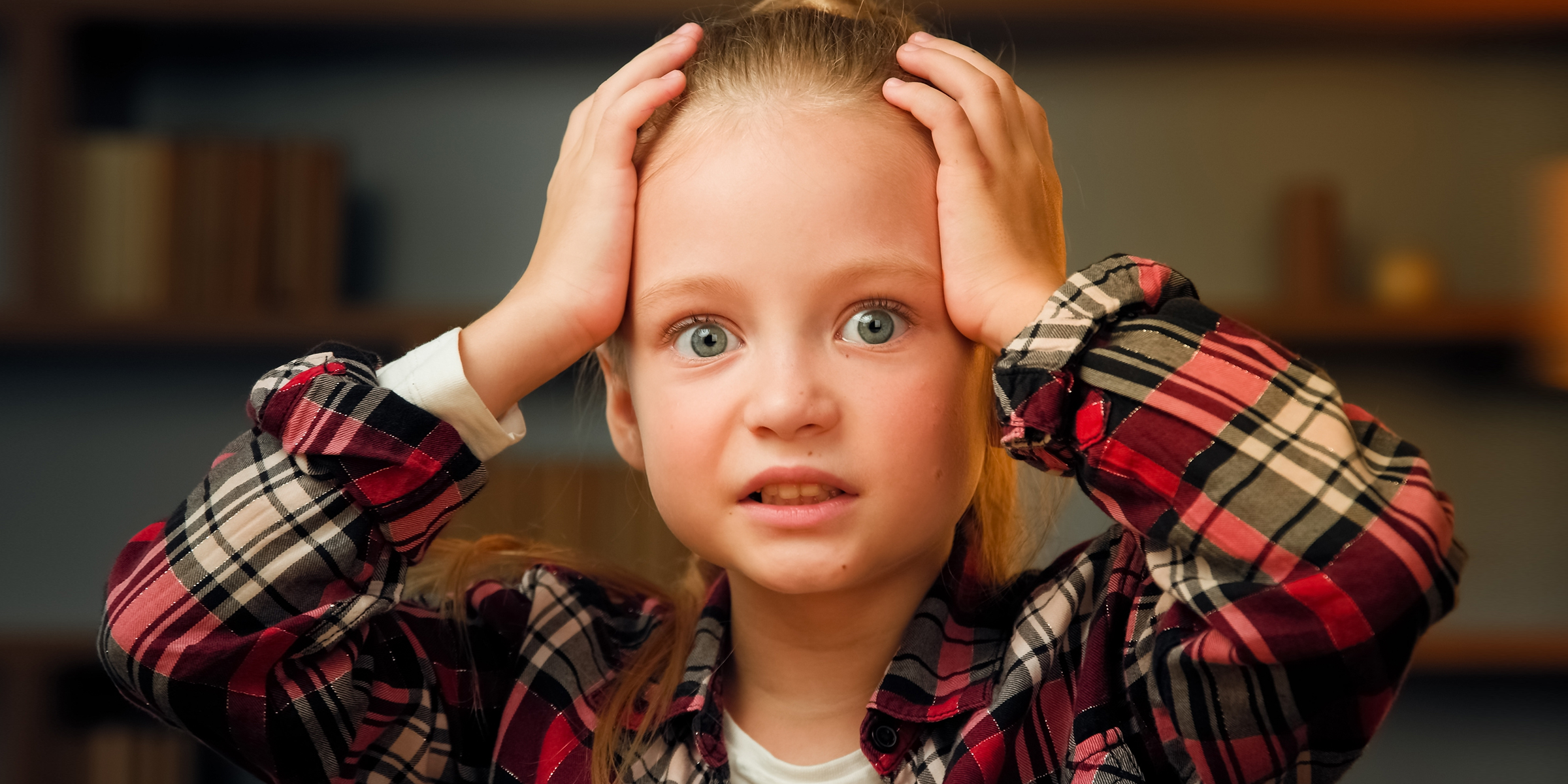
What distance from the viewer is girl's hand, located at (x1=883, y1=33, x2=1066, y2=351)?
0.77m

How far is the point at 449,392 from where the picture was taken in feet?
2.65

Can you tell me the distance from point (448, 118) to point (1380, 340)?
158cm

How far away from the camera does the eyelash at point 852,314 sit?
77cm

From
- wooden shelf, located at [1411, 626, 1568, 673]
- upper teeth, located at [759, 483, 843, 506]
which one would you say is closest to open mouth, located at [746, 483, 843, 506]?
upper teeth, located at [759, 483, 843, 506]

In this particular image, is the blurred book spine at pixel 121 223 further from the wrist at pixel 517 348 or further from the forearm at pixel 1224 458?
the forearm at pixel 1224 458

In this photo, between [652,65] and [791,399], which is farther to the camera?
[652,65]

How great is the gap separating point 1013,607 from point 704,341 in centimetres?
29

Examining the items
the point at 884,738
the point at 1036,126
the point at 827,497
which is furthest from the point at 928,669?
the point at 1036,126

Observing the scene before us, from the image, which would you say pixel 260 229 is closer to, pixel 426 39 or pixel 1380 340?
pixel 426 39

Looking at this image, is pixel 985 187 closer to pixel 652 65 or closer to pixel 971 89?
pixel 971 89

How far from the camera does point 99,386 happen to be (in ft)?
7.48

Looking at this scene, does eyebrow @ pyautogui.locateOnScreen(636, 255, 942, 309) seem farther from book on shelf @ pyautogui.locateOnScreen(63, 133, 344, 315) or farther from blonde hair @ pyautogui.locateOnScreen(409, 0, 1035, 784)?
book on shelf @ pyautogui.locateOnScreen(63, 133, 344, 315)

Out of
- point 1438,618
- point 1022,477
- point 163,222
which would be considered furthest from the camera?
point 163,222

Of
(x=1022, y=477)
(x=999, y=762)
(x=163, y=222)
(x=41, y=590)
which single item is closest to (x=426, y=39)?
(x=163, y=222)
